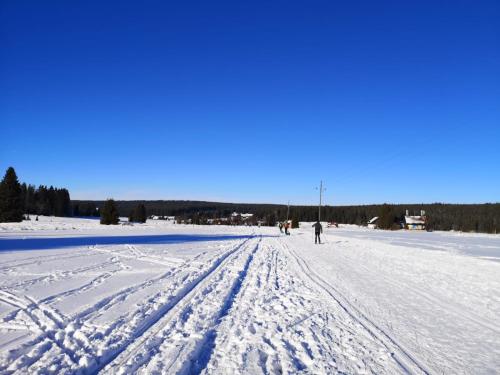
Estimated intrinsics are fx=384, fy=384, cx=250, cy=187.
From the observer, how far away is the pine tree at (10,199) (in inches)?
2234

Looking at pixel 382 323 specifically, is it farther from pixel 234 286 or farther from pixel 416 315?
pixel 234 286

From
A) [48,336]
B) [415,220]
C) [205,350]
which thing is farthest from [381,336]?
[415,220]

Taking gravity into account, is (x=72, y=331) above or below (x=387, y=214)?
below

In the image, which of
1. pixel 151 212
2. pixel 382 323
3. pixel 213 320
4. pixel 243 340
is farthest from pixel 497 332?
pixel 151 212

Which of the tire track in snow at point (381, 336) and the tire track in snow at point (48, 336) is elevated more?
the tire track in snow at point (381, 336)

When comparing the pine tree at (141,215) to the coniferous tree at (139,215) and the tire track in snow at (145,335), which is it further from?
the tire track in snow at (145,335)

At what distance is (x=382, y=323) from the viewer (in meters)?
6.39

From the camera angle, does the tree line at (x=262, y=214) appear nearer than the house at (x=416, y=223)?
Yes

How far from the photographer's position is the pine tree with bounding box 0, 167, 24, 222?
5675 cm

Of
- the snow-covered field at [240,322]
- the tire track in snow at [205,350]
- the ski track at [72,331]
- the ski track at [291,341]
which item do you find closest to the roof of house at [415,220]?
the snow-covered field at [240,322]

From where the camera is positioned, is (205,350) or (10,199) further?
(10,199)

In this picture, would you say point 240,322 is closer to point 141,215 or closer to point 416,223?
point 141,215

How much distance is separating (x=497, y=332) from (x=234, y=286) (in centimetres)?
538

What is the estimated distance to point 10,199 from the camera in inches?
2250
